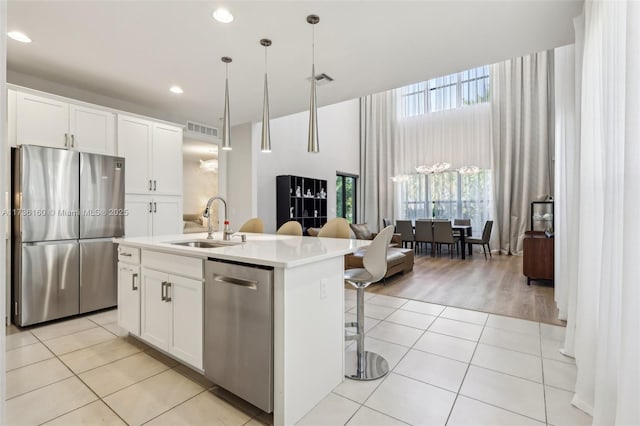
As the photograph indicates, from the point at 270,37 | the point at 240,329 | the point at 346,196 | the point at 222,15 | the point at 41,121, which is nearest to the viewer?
the point at 240,329

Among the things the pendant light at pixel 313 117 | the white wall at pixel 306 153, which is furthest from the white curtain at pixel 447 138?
the pendant light at pixel 313 117

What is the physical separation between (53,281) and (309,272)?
304cm

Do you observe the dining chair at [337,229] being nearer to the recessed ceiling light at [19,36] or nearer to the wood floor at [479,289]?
the wood floor at [479,289]

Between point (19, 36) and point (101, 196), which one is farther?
point (101, 196)

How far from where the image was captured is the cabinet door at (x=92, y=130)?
11.2ft

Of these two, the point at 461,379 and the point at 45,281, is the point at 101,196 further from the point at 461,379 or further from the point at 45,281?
the point at 461,379

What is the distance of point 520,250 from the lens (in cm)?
782

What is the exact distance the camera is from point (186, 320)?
2096 millimetres

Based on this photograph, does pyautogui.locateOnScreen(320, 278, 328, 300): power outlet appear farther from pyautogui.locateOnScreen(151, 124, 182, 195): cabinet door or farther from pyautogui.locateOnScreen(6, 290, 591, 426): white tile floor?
pyautogui.locateOnScreen(151, 124, 182, 195): cabinet door

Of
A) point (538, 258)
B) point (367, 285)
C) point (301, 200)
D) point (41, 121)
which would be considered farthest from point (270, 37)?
point (301, 200)

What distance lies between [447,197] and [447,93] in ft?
9.92

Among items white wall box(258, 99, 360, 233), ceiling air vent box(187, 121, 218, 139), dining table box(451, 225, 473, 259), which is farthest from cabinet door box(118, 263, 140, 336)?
dining table box(451, 225, 473, 259)

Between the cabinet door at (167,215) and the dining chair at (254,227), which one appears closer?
the dining chair at (254,227)

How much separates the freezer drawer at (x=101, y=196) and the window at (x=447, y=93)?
321 inches
